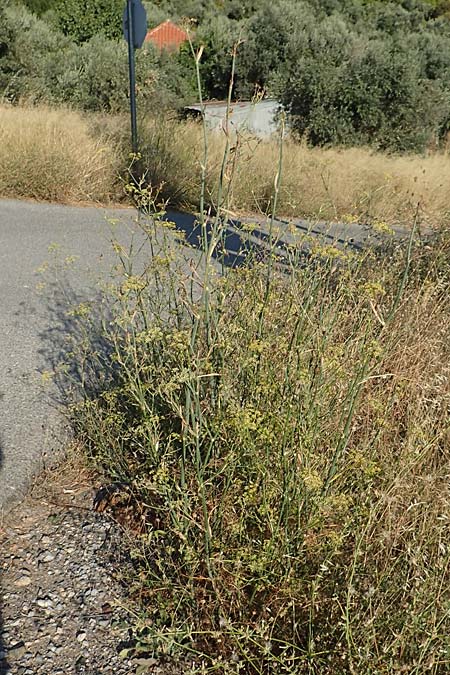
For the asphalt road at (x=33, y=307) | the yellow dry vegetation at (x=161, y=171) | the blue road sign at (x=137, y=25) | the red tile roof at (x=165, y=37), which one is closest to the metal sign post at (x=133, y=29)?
the blue road sign at (x=137, y=25)

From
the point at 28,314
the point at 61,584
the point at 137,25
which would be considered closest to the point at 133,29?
the point at 137,25

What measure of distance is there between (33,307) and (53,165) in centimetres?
418

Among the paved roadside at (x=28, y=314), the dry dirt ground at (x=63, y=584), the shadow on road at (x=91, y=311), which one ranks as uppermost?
the shadow on road at (x=91, y=311)

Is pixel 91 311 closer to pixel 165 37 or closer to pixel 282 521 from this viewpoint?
pixel 282 521

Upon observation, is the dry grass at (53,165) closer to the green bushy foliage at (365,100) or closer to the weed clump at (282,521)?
the weed clump at (282,521)

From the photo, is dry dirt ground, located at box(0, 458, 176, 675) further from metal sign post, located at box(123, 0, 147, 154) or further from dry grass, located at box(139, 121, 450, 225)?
metal sign post, located at box(123, 0, 147, 154)

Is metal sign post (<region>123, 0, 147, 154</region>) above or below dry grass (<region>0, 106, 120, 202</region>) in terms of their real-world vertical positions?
above

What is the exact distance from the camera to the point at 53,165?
815cm

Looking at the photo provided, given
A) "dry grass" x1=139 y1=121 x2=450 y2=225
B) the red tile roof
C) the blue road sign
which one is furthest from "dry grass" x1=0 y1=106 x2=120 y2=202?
the red tile roof

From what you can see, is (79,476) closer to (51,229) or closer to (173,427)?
(173,427)

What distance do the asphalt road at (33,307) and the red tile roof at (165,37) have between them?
1614 cm

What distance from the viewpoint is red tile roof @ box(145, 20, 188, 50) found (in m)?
21.7

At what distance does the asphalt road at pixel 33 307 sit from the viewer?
2.96 m

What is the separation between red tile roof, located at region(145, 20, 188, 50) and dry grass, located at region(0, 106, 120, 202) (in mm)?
14139
